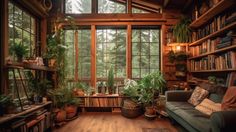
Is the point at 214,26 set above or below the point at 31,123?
above

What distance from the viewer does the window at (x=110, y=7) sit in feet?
16.3

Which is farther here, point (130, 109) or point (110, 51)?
point (110, 51)

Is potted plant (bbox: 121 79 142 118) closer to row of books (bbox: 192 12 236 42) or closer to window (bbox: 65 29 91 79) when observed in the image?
window (bbox: 65 29 91 79)

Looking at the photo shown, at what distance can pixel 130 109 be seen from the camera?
13.4 ft

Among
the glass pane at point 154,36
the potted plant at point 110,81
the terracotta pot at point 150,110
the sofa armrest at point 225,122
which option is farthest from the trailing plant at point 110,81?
the sofa armrest at point 225,122

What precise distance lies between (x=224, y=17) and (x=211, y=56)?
2.45 ft

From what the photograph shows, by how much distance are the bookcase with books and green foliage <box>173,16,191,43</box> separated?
0.43ft

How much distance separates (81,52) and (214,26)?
315cm

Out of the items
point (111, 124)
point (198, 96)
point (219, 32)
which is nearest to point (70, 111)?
point (111, 124)

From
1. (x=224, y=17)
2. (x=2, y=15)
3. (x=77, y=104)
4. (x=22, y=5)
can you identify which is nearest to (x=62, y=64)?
(x=77, y=104)

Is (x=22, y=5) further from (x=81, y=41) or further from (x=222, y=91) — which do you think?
(x=222, y=91)

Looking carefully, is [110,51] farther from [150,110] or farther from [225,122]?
[225,122]

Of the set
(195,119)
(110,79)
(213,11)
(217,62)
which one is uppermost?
A: (213,11)

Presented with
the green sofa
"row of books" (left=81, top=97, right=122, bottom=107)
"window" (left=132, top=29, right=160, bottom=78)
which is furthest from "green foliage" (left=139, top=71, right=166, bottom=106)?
"window" (left=132, top=29, right=160, bottom=78)
